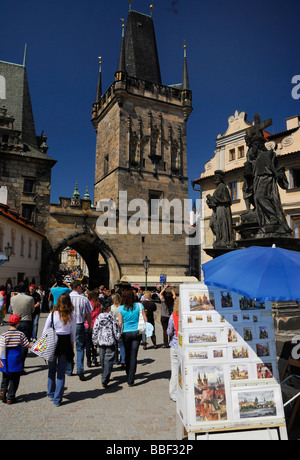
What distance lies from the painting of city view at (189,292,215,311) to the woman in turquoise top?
2803mm

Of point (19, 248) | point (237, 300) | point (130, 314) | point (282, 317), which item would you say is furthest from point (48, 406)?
point (19, 248)

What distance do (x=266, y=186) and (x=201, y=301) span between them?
465 centimetres

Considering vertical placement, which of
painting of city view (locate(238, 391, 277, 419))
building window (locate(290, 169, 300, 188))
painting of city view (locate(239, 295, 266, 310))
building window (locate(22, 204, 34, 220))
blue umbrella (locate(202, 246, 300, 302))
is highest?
building window (locate(290, 169, 300, 188))

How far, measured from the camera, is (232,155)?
23.9 m

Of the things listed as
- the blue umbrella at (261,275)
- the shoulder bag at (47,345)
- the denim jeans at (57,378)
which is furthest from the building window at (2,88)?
the blue umbrella at (261,275)

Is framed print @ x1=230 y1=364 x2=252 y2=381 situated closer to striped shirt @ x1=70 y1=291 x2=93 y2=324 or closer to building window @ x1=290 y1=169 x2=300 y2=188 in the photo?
striped shirt @ x1=70 y1=291 x2=93 y2=324

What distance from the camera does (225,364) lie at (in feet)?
10.3

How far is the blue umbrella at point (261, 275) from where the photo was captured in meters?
2.82

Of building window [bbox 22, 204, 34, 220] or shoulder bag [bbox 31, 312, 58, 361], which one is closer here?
shoulder bag [bbox 31, 312, 58, 361]

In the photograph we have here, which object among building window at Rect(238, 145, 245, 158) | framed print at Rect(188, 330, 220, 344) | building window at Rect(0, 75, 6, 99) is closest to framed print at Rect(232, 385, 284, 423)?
framed print at Rect(188, 330, 220, 344)

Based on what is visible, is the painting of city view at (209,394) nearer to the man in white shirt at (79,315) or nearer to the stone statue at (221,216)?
the man in white shirt at (79,315)

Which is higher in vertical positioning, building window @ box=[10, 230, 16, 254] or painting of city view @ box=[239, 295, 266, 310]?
building window @ box=[10, 230, 16, 254]

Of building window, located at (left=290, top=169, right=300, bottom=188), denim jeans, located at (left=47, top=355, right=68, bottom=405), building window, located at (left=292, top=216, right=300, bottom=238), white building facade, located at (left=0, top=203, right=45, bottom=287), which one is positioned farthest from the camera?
building window, located at (left=290, top=169, right=300, bottom=188)

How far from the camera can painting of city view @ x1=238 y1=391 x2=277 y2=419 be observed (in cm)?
305
